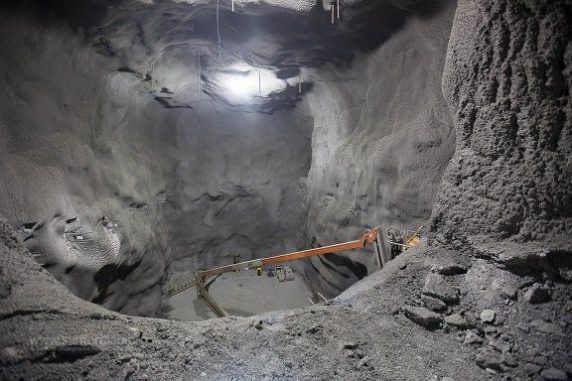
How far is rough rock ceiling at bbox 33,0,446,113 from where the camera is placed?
4469mm

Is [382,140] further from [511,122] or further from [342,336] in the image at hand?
[342,336]

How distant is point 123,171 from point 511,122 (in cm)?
590

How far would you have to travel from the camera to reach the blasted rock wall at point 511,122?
6.92 feet

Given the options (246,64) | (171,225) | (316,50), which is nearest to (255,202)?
(171,225)

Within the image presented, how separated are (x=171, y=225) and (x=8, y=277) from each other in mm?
6469

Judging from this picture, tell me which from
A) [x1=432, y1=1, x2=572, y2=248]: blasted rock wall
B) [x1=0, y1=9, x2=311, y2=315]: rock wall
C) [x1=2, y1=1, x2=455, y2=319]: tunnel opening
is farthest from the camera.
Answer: [x1=2, y1=1, x2=455, y2=319]: tunnel opening

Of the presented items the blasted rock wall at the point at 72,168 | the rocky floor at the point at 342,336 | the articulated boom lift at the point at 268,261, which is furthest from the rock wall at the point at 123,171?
the rocky floor at the point at 342,336

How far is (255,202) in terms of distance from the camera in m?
9.84

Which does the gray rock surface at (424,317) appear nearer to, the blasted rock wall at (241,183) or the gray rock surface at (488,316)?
the gray rock surface at (488,316)

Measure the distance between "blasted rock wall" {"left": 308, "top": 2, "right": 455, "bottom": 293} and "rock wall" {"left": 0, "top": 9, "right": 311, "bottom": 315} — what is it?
8.32ft

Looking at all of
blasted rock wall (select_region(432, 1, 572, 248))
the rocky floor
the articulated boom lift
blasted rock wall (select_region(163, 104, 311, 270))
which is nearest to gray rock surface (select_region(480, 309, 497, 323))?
the rocky floor

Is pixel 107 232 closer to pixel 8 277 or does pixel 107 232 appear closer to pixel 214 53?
pixel 8 277

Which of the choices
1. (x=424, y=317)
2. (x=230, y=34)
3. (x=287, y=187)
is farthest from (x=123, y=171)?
(x=424, y=317)

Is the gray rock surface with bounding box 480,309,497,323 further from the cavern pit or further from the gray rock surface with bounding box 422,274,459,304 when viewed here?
the gray rock surface with bounding box 422,274,459,304
